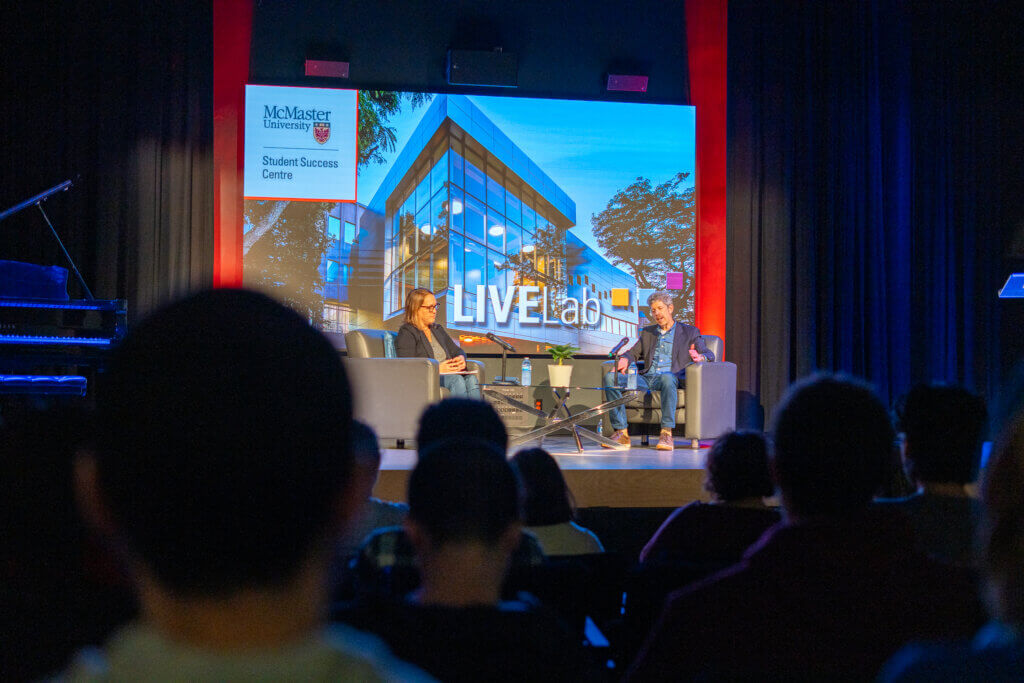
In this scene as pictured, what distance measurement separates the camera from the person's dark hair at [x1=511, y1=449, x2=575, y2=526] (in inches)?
73.1

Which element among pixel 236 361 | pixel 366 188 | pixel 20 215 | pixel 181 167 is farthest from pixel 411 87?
pixel 236 361

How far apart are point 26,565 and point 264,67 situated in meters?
5.97

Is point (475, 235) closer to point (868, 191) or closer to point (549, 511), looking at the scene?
point (868, 191)

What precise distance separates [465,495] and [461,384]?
420 centimetres

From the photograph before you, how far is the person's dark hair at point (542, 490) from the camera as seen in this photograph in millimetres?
1856

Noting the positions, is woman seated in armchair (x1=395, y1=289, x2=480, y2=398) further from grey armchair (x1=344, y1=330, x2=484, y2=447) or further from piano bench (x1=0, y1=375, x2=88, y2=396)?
piano bench (x1=0, y1=375, x2=88, y2=396)

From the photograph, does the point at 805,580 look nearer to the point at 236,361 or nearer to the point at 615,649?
the point at 615,649

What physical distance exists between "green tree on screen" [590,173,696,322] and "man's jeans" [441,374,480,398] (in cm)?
191

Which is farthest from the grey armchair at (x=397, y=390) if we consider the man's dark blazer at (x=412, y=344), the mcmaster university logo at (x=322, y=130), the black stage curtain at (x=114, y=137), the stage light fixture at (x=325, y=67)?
the stage light fixture at (x=325, y=67)

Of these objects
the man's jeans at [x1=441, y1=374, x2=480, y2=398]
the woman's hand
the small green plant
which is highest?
the small green plant

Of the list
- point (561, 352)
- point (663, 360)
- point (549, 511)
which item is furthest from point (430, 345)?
point (549, 511)

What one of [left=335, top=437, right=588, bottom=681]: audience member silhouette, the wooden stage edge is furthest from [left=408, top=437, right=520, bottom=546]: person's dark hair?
the wooden stage edge

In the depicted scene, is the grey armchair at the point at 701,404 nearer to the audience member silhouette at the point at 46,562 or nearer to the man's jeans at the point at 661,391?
the man's jeans at the point at 661,391

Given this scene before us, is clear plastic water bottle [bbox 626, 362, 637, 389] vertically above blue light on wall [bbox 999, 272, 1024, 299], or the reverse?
blue light on wall [bbox 999, 272, 1024, 299]
